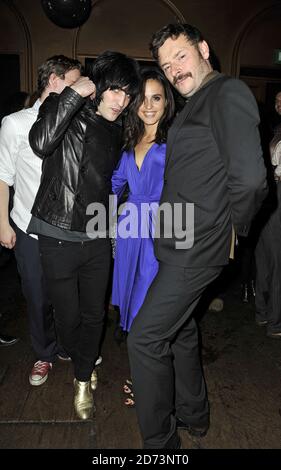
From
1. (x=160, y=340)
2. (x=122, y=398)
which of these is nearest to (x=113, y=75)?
(x=160, y=340)

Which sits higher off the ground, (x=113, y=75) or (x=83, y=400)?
(x=113, y=75)

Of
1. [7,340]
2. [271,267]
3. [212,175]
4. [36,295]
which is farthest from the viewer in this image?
[271,267]

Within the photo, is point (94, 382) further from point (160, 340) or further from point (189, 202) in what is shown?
point (189, 202)

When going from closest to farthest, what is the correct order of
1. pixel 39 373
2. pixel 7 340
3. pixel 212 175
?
pixel 212 175 → pixel 39 373 → pixel 7 340

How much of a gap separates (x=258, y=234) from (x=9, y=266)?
303 cm

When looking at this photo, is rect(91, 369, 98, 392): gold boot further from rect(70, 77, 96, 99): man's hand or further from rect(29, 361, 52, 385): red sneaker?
rect(70, 77, 96, 99): man's hand

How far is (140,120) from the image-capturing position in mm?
2129

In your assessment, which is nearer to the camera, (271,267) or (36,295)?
(36,295)

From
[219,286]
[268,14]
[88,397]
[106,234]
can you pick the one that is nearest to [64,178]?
[106,234]

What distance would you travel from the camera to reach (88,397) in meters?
2.08

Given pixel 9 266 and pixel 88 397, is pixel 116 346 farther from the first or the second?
pixel 9 266

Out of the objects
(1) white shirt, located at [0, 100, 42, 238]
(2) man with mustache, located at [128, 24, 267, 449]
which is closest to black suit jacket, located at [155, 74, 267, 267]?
(2) man with mustache, located at [128, 24, 267, 449]

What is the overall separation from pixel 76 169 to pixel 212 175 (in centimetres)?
65

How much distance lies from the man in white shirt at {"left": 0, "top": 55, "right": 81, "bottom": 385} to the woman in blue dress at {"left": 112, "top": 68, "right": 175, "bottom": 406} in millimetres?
413
